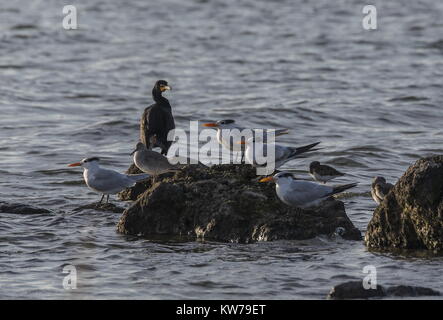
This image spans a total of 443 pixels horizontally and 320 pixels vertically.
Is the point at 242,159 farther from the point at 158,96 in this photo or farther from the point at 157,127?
the point at 158,96

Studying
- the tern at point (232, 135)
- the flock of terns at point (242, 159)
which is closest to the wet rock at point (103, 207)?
the flock of terns at point (242, 159)

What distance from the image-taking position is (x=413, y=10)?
35.5 meters

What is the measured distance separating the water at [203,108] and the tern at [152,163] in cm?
76

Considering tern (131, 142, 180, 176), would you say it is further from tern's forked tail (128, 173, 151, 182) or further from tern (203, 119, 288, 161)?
tern (203, 119, 288, 161)

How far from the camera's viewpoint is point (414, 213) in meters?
9.70

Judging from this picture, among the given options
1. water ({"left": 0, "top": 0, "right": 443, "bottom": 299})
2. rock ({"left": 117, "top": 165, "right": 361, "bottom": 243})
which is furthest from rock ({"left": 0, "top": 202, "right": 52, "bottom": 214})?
rock ({"left": 117, "top": 165, "right": 361, "bottom": 243})

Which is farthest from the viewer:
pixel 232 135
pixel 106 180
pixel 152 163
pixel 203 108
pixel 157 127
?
pixel 203 108

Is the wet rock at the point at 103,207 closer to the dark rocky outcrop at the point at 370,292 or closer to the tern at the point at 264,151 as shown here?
the tern at the point at 264,151

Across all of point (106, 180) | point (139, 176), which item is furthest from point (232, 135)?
point (106, 180)

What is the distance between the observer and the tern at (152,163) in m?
12.0

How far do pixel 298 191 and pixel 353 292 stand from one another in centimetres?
213

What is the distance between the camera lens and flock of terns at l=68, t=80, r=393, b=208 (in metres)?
10.3

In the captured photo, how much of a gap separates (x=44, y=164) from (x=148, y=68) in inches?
435

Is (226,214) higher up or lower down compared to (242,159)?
lower down
